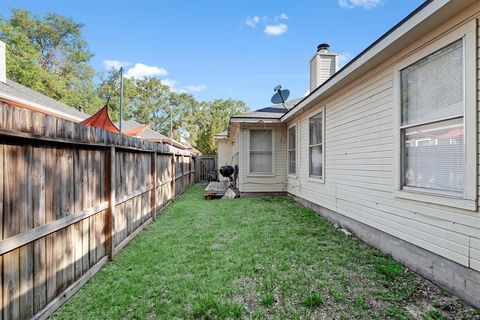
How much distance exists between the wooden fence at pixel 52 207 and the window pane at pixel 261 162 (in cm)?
544

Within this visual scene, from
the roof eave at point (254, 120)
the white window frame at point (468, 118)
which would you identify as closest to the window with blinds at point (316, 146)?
the roof eave at point (254, 120)

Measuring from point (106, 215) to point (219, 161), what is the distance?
14.1m

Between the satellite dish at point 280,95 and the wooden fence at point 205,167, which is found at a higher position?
the satellite dish at point 280,95

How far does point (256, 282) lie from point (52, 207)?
221 centimetres

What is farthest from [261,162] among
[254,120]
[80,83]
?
[80,83]

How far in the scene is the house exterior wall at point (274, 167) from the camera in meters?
8.97

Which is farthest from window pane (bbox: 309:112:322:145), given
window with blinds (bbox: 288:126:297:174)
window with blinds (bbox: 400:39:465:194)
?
window with blinds (bbox: 400:39:465:194)

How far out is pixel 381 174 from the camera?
387 cm

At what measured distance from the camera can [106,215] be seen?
3516 millimetres

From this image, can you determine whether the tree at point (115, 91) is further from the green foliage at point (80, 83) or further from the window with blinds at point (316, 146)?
the window with blinds at point (316, 146)

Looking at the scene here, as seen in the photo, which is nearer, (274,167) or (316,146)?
(316,146)

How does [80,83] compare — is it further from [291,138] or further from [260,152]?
[291,138]

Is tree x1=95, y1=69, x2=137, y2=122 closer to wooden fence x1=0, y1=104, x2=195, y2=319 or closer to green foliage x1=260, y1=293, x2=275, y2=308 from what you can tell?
wooden fence x1=0, y1=104, x2=195, y2=319

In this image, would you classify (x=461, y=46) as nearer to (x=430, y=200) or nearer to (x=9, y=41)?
(x=430, y=200)
